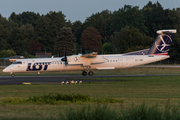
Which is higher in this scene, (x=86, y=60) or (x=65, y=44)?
(x=65, y=44)

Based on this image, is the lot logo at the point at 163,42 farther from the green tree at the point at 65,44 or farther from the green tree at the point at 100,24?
the green tree at the point at 100,24

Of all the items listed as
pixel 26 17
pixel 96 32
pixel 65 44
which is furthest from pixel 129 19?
pixel 26 17

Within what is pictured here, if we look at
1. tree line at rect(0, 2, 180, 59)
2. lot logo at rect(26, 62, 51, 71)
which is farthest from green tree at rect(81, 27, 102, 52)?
lot logo at rect(26, 62, 51, 71)

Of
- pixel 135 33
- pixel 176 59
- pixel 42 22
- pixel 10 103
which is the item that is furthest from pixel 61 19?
pixel 10 103

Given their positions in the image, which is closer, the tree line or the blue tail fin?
the blue tail fin

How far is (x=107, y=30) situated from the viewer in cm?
12100

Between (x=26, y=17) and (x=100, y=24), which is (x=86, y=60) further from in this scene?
(x=26, y=17)

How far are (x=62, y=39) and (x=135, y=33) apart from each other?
86.1 ft

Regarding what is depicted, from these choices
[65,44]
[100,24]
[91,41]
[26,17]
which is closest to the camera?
[65,44]

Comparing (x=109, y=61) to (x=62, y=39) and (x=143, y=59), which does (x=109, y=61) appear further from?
(x=62, y=39)

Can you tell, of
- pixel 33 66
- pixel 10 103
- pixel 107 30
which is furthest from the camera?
pixel 107 30

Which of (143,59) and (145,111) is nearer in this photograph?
(145,111)

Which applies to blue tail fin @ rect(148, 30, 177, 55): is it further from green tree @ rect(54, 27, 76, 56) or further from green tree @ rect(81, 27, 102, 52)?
green tree @ rect(81, 27, 102, 52)

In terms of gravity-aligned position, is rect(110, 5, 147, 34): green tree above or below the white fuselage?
above
